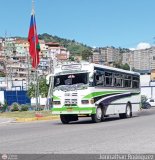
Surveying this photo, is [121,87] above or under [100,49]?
under

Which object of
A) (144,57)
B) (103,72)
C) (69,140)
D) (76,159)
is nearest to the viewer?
(76,159)

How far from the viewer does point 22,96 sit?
66.1 m

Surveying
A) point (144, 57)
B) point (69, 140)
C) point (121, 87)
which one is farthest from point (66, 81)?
point (144, 57)

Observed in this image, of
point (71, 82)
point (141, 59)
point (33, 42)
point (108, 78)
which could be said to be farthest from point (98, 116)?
point (141, 59)

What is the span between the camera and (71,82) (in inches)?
921

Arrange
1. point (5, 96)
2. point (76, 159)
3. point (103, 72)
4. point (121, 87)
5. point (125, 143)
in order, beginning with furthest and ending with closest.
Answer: point (5, 96)
point (121, 87)
point (103, 72)
point (125, 143)
point (76, 159)

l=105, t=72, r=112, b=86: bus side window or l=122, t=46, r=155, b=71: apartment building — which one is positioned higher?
l=122, t=46, r=155, b=71: apartment building

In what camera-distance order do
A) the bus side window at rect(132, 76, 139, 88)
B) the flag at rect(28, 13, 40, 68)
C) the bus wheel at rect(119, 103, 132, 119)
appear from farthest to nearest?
the flag at rect(28, 13, 40, 68) < the bus side window at rect(132, 76, 139, 88) < the bus wheel at rect(119, 103, 132, 119)

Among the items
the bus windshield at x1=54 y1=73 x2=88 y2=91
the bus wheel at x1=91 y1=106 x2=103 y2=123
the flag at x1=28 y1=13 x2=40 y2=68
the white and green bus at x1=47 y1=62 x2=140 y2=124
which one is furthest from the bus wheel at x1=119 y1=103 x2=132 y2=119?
the flag at x1=28 y1=13 x2=40 y2=68

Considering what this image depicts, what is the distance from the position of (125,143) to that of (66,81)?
11265 mm

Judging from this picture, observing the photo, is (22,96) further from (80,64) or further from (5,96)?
(80,64)

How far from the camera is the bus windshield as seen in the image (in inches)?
910

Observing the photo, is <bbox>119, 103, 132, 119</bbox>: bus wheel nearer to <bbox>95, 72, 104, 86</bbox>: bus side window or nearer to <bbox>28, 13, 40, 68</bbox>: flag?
<bbox>95, 72, 104, 86</bbox>: bus side window

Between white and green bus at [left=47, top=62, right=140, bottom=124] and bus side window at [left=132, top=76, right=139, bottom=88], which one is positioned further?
bus side window at [left=132, top=76, right=139, bottom=88]
